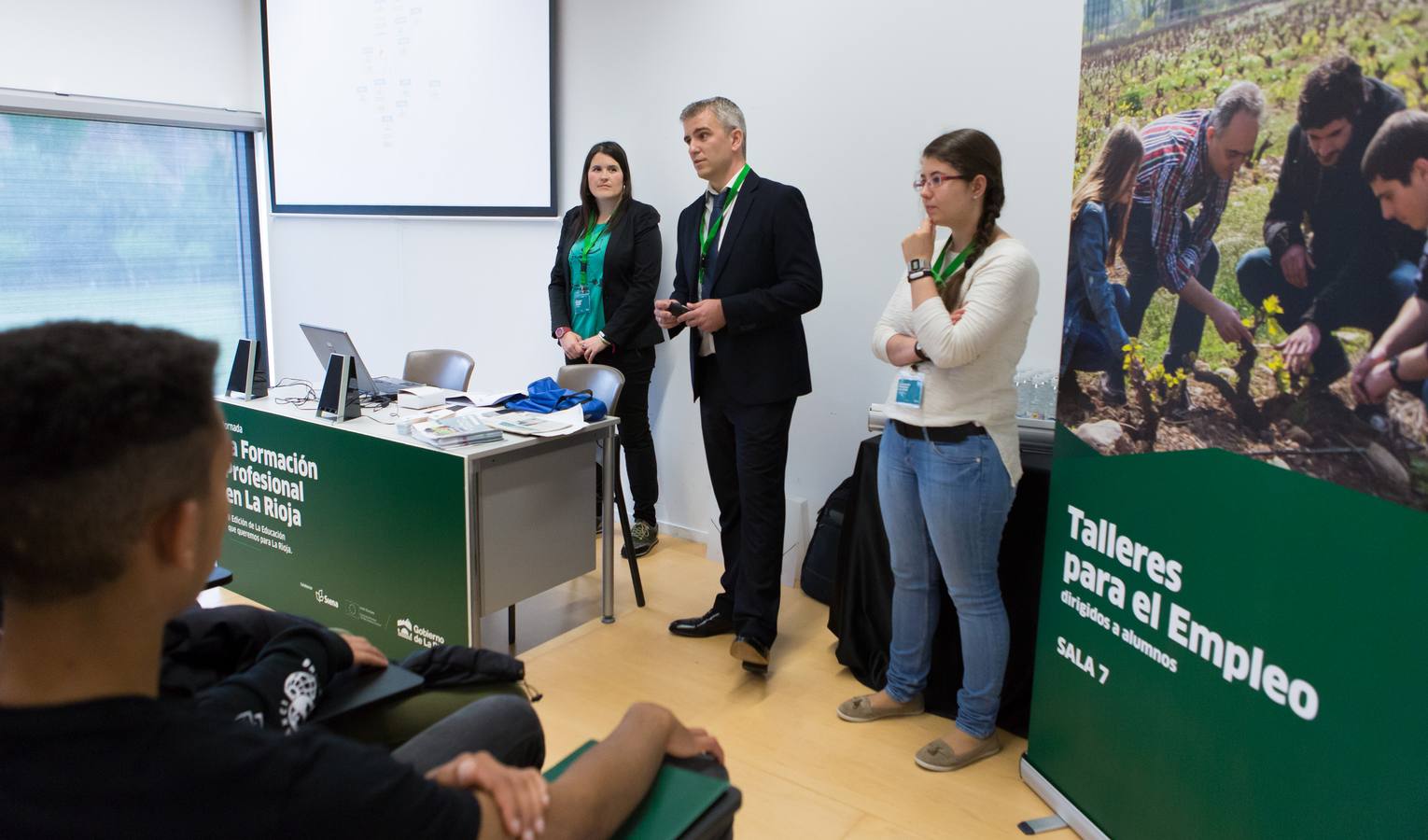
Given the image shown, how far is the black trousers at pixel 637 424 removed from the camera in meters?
4.16

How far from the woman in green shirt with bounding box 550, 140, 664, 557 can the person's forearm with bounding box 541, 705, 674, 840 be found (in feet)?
9.49

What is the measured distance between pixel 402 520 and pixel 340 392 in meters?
0.48

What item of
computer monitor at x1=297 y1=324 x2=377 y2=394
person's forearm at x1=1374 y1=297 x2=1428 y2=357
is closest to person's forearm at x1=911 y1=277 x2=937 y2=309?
person's forearm at x1=1374 y1=297 x2=1428 y2=357

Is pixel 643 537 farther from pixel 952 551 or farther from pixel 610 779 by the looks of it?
pixel 610 779

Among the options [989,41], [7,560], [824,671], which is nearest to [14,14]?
[989,41]

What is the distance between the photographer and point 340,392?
313cm

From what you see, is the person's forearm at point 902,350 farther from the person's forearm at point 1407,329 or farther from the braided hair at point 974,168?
the person's forearm at point 1407,329

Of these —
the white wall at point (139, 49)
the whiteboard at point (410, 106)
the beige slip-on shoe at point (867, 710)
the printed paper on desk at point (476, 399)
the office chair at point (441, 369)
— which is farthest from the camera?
the white wall at point (139, 49)

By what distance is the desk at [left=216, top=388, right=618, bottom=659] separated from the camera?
113 inches

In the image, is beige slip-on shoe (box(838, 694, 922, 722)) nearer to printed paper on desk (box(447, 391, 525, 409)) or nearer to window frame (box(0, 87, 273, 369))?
printed paper on desk (box(447, 391, 525, 409))

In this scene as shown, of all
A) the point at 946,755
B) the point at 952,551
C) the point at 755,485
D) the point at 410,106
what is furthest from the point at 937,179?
the point at 410,106

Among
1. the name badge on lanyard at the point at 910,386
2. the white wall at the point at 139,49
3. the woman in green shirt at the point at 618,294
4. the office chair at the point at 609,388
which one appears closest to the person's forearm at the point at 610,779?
the name badge on lanyard at the point at 910,386

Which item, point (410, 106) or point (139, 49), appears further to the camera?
point (139, 49)

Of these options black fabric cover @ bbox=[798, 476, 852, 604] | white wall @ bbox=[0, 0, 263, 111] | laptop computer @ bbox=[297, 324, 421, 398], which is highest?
white wall @ bbox=[0, 0, 263, 111]
